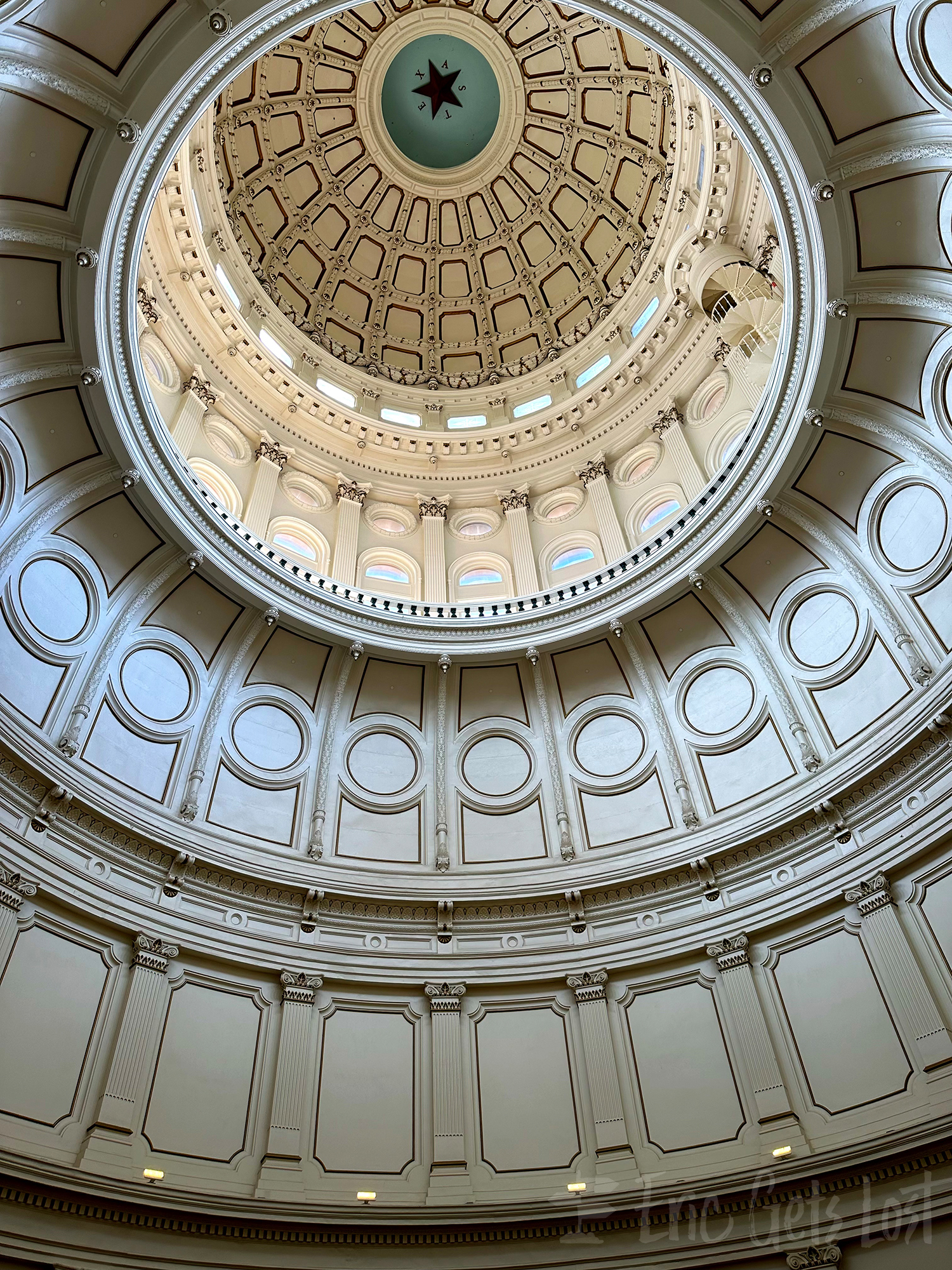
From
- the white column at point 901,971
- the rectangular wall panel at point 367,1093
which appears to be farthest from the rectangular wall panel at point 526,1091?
the white column at point 901,971

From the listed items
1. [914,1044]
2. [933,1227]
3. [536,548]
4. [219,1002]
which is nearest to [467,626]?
[536,548]

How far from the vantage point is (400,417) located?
27.8m

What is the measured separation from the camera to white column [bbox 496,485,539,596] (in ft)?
76.3

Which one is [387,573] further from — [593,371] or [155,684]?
[593,371]

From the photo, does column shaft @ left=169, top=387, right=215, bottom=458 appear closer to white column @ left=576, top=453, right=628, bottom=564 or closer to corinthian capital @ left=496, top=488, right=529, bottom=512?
corinthian capital @ left=496, top=488, right=529, bottom=512

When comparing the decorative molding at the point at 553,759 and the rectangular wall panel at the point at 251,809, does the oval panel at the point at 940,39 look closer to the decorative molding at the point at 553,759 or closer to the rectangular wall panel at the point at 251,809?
the decorative molding at the point at 553,759

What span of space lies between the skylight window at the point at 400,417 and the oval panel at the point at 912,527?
1490 centimetres

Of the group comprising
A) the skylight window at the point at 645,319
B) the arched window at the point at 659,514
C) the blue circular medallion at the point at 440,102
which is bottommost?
the arched window at the point at 659,514

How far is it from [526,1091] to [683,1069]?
9.16 ft

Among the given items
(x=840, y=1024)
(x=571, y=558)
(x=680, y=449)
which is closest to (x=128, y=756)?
(x=571, y=558)

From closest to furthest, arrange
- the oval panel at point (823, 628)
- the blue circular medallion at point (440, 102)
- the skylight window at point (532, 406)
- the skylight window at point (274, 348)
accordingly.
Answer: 1. the oval panel at point (823, 628)
2. the skylight window at point (274, 348)
3. the skylight window at point (532, 406)
4. the blue circular medallion at point (440, 102)

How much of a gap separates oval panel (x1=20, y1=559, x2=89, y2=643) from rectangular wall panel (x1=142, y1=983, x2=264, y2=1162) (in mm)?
7018

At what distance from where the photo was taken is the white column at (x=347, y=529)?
2277 centimetres

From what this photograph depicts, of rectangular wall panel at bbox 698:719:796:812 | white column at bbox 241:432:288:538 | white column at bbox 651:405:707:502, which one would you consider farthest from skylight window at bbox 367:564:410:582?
rectangular wall panel at bbox 698:719:796:812
